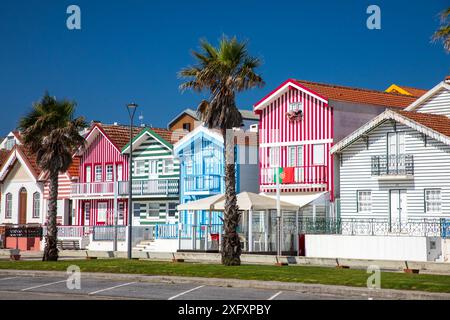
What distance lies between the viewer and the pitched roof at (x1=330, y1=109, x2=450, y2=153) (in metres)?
→ 39.5

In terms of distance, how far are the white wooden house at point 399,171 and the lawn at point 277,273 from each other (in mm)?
10396

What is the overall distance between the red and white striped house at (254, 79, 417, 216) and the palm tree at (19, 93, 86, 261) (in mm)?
12459

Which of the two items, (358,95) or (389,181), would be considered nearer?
(389,181)

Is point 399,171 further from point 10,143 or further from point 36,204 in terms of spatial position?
point 10,143

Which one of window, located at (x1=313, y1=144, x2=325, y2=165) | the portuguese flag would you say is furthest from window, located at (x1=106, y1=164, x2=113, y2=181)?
window, located at (x1=313, y1=144, x2=325, y2=165)

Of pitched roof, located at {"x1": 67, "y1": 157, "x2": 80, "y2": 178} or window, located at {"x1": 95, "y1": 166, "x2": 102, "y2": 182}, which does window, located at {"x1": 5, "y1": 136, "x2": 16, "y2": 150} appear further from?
window, located at {"x1": 95, "y1": 166, "x2": 102, "y2": 182}

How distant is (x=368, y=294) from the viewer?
2306 cm

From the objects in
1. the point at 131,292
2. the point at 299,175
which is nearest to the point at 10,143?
the point at 299,175

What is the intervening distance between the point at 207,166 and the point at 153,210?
6.31 metres

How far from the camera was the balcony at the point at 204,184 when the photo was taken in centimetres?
4973

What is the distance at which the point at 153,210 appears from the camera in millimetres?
55250
